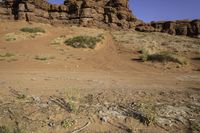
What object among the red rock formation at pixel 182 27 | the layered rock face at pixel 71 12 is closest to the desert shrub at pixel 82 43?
the layered rock face at pixel 71 12

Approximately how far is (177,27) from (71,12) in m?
16.8

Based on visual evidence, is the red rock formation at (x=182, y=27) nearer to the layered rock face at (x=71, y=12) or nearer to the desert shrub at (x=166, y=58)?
the layered rock face at (x=71, y=12)

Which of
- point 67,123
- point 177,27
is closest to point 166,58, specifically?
point 67,123

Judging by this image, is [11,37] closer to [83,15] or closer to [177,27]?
[83,15]

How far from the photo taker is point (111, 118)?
14.5 ft

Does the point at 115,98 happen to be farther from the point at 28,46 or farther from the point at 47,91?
the point at 28,46

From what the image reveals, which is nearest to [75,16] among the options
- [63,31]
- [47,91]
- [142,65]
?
[63,31]

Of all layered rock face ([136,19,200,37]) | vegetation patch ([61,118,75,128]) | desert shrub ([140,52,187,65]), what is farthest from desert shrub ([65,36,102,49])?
layered rock face ([136,19,200,37])

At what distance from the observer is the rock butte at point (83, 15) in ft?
107

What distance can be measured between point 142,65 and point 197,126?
9.26 meters

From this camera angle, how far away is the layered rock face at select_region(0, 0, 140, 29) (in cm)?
3231

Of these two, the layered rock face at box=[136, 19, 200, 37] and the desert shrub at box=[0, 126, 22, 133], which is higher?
the layered rock face at box=[136, 19, 200, 37]

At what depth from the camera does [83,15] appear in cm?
3284

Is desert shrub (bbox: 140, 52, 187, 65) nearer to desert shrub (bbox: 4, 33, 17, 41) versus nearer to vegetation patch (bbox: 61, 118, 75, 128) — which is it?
vegetation patch (bbox: 61, 118, 75, 128)
